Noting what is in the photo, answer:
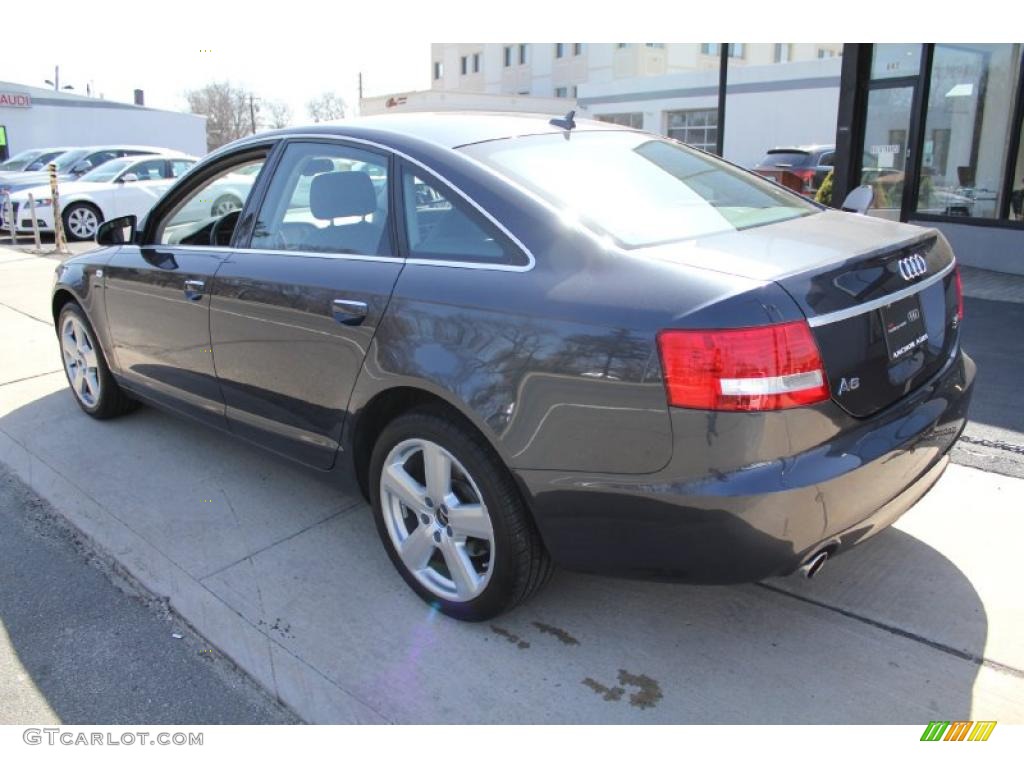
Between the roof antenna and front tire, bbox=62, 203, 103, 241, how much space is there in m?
13.4

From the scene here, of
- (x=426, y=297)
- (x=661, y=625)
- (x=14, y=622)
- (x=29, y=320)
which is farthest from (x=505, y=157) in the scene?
(x=29, y=320)

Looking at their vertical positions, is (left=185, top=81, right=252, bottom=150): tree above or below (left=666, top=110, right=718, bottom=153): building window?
above

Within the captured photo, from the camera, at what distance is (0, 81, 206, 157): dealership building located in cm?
3388

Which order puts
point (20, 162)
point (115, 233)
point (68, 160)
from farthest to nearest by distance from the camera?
point (20, 162) < point (68, 160) < point (115, 233)

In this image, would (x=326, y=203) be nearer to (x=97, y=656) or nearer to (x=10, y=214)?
(x=97, y=656)

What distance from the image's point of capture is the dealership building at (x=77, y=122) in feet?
111

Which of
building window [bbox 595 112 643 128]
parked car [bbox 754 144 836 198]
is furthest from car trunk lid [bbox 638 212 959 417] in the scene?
building window [bbox 595 112 643 128]

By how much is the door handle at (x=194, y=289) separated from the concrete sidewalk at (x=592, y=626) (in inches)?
35.7

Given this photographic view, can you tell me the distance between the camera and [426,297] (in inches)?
106

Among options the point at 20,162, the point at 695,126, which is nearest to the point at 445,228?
the point at 20,162

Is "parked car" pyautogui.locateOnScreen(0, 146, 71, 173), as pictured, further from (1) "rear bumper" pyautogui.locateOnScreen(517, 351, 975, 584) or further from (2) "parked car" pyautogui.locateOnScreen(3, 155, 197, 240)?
(1) "rear bumper" pyautogui.locateOnScreen(517, 351, 975, 584)

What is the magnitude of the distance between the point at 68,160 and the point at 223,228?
15256mm

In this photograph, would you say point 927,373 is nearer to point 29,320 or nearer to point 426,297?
point 426,297

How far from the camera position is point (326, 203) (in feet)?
10.8
